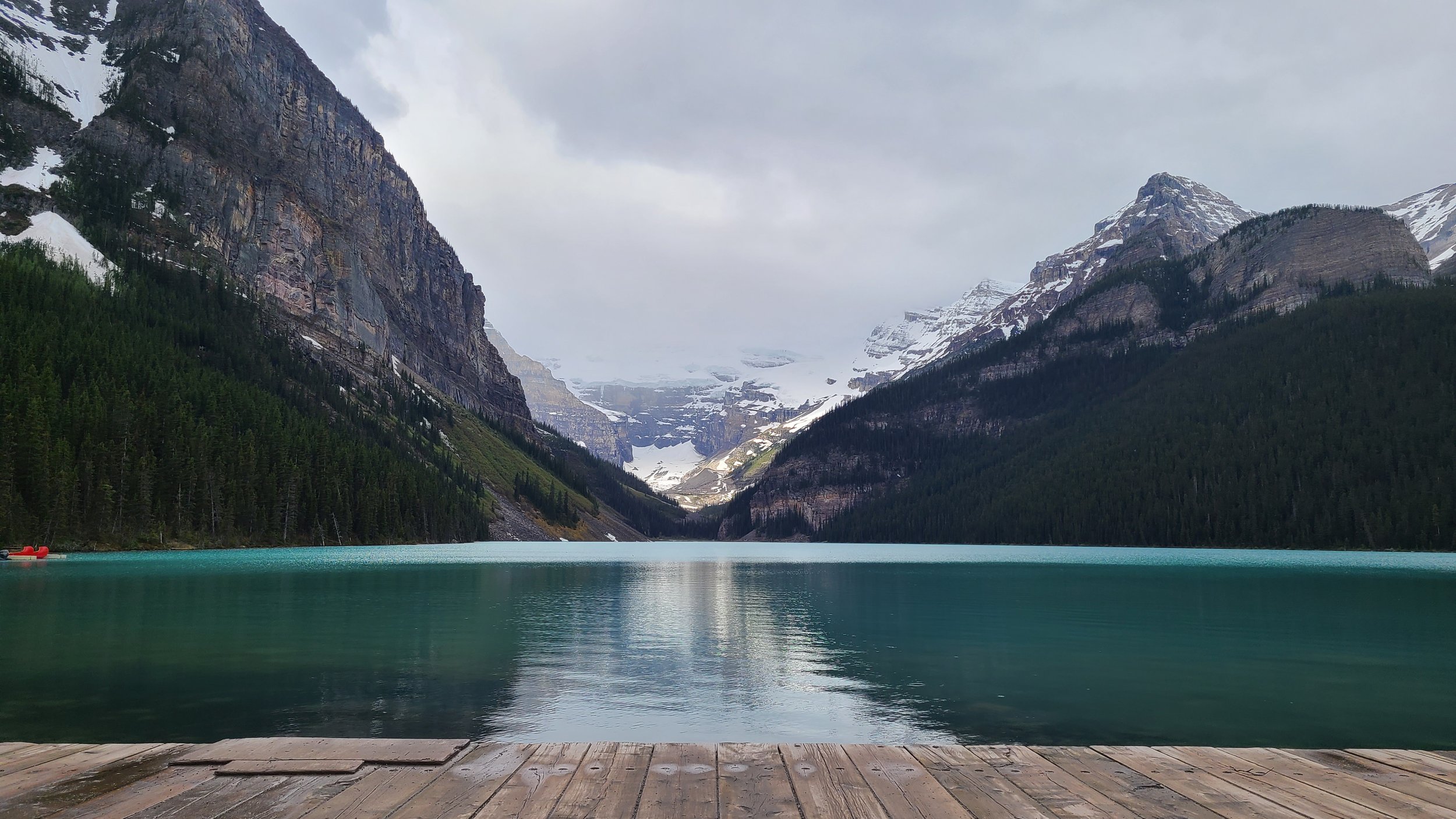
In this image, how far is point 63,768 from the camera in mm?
9242

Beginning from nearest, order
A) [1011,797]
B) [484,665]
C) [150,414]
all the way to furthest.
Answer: [1011,797]
[484,665]
[150,414]

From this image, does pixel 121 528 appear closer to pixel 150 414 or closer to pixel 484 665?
pixel 150 414

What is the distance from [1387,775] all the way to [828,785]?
6.30 metres

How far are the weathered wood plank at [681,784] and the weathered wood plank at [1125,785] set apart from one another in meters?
4.04

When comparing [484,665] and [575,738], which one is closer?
[575,738]

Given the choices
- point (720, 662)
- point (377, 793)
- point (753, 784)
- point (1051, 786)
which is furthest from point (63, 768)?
point (720, 662)

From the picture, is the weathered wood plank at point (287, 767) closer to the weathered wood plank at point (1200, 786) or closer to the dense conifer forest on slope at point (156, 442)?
the weathered wood plank at point (1200, 786)

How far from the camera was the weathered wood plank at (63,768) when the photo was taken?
27.8 feet

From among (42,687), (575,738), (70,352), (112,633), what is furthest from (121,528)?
(575,738)

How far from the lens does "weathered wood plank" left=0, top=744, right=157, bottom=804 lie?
848 centimetres

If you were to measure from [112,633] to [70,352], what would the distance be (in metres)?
118

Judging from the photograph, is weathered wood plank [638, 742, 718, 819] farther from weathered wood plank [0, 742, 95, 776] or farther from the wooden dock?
weathered wood plank [0, 742, 95, 776]

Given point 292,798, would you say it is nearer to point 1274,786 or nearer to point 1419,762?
point 1274,786

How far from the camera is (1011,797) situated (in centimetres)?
844
